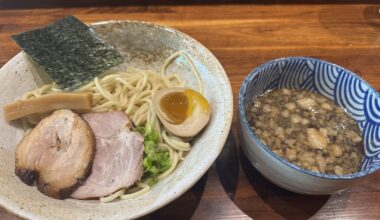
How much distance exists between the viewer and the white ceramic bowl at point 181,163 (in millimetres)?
1163

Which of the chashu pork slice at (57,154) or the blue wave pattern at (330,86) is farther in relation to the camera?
the blue wave pattern at (330,86)

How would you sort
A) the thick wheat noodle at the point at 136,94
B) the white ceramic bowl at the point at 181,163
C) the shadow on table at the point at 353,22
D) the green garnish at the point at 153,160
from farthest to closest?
the shadow on table at the point at 353,22
the thick wheat noodle at the point at 136,94
the green garnish at the point at 153,160
the white ceramic bowl at the point at 181,163

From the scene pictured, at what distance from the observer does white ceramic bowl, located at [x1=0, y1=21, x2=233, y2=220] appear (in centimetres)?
116

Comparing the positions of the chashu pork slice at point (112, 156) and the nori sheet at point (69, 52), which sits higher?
the nori sheet at point (69, 52)

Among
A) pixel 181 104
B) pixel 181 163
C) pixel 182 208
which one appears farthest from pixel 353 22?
pixel 182 208

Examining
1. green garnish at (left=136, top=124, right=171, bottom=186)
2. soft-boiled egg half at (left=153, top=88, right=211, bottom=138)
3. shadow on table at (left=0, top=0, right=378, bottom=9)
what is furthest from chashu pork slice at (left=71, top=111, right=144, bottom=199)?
shadow on table at (left=0, top=0, right=378, bottom=9)

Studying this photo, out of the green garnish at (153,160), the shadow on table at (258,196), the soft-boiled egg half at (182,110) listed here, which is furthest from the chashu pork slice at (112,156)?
the shadow on table at (258,196)

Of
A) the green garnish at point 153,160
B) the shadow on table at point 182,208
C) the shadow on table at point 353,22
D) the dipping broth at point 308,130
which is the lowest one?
the shadow on table at point 182,208

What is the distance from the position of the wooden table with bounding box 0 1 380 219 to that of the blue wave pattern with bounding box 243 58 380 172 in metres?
0.21

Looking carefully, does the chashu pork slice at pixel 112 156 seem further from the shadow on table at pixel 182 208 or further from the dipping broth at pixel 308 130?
the dipping broth at pixel 308 130

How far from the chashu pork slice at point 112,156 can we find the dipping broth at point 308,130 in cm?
48

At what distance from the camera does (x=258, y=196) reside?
4.65 ft

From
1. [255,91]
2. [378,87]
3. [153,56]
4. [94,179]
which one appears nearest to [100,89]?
[153,56]

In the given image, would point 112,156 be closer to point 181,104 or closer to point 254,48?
point 181,104
